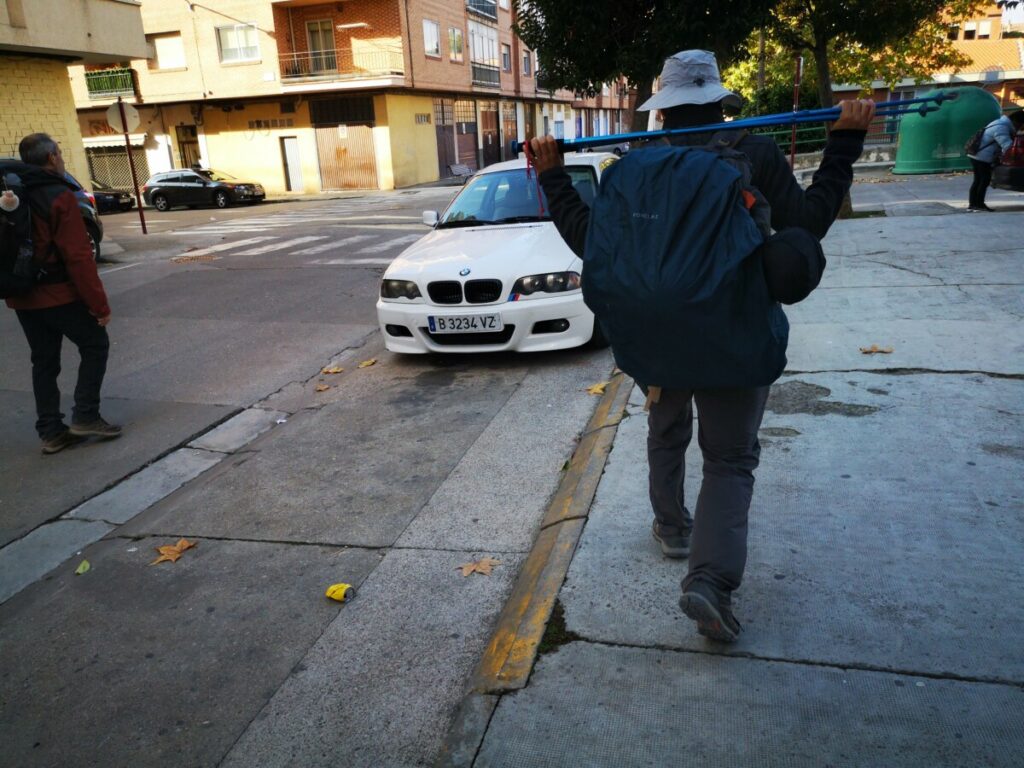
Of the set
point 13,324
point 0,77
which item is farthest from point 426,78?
point 13,324

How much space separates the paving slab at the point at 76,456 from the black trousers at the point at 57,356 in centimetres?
24

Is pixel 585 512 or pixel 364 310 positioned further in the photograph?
pixel 364 310

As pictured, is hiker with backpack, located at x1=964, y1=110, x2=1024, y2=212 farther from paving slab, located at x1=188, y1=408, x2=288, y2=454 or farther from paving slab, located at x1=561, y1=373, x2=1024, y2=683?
paving slab, located at x1=188, y1=408, x2=288, y2=454

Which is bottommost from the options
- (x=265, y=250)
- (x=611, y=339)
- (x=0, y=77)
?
(x=265, y=250)

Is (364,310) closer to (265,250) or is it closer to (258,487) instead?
(258,487)

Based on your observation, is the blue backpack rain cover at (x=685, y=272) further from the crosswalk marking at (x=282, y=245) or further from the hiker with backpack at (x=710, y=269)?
the crosswalk marking at (x=282, y=245)

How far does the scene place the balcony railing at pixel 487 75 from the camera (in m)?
41.2

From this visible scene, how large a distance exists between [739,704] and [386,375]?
4.91m

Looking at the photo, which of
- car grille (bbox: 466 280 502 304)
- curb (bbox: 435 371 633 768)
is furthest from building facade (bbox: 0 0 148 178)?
curb (bbox: 435 371 633 768)

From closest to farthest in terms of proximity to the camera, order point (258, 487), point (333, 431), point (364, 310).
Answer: point (258, 487)
point (333, 431)
point (364, 310)

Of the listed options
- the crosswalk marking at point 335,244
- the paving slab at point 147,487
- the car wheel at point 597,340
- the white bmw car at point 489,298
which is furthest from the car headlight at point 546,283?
the crosswalk marking at point 335,244

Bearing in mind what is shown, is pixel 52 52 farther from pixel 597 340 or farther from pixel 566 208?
pixel 566 208

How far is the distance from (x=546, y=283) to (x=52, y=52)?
52.5 feet

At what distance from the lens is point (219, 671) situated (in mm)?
3090
